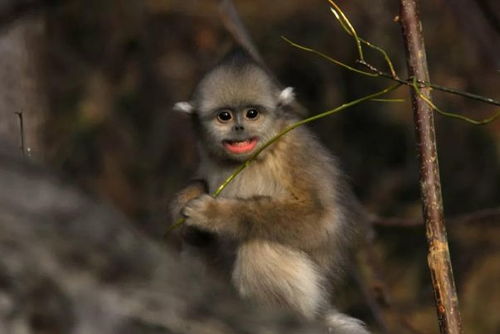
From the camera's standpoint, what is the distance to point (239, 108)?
6340 mm

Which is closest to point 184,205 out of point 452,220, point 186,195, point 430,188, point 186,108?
point 186,195

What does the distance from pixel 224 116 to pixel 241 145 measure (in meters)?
0.29

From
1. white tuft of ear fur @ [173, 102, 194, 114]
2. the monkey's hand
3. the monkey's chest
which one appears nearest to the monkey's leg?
the monkey's hand

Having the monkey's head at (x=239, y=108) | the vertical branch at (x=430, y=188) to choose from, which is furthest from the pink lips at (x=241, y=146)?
the vertical branch at (x=430, y=188)

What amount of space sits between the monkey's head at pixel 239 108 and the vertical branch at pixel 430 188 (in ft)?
6.45

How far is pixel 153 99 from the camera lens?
14438mm

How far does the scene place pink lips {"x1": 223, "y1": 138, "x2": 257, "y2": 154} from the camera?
6.16 meters

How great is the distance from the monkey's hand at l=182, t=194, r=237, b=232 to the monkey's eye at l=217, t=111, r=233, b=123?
0.67 meters

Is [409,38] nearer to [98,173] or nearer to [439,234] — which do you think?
[439,234]

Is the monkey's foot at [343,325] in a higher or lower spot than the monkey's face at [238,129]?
lower

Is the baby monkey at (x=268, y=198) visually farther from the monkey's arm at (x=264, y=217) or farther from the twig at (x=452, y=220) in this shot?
the twig at (x=452, y=220)

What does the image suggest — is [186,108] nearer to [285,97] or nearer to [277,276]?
[285,97]

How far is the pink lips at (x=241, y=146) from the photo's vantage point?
6164mm

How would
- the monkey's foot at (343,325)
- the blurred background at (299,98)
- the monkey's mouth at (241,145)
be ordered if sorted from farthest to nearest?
the blurred background at (299,98)
the monkey's mouth at (241,145)
the monkey's foot at (343,325)
